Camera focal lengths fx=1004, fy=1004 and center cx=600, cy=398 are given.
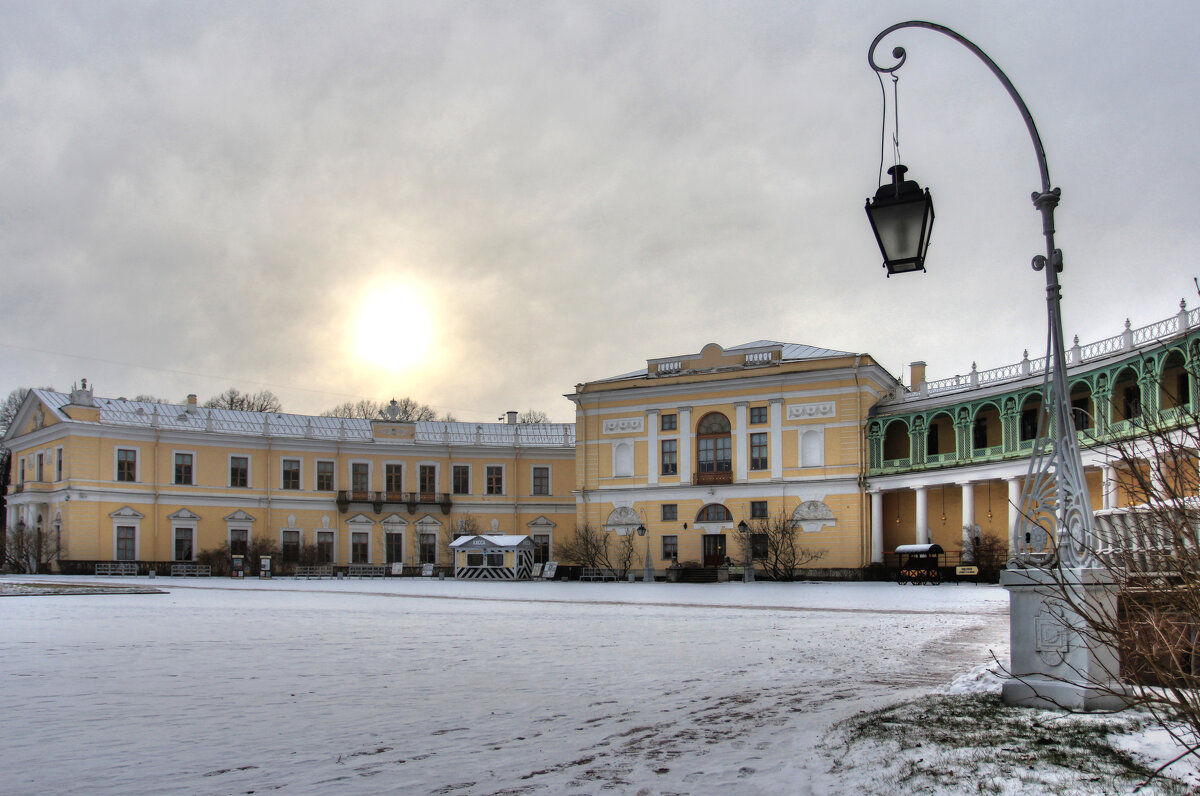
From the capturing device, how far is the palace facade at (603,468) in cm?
4319

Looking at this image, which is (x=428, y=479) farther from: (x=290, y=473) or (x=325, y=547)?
(x=290, y=473)

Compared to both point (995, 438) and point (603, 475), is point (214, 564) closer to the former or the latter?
point (603, 475)

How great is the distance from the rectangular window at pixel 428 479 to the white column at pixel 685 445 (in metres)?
16.9

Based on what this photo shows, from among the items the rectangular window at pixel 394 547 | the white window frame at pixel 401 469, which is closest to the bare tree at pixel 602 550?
the rectangular window at pixel 394 547

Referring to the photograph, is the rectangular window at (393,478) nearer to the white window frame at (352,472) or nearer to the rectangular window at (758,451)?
the white window frame at (352,472)

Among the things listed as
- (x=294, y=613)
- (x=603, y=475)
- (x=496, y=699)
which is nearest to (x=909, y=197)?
(x=496, y=699)

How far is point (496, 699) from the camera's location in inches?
292

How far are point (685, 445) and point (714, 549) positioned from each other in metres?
5.14

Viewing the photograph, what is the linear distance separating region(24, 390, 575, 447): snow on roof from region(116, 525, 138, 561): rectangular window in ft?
17.3

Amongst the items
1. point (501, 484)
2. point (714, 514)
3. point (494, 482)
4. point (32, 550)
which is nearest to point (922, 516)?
point (714, 514)

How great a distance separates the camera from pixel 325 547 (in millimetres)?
55062

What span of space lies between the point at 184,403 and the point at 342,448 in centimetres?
1097

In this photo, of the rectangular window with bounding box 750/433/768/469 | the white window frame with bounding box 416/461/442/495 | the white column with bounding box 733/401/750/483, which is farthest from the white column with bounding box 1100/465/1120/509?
the white window frame with bounding box 416/461/442/495

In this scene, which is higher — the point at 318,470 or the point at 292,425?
the point at 292,425
